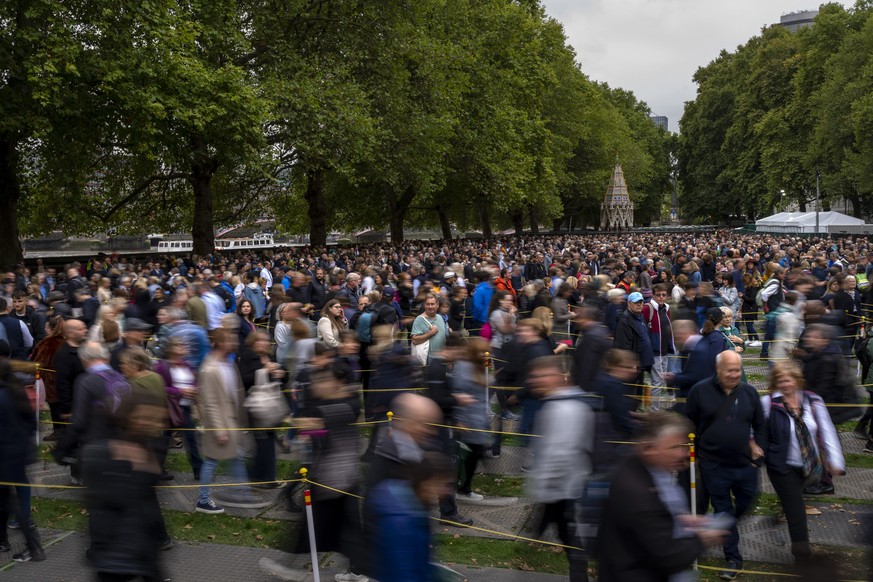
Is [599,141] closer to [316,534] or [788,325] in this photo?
[788,325]

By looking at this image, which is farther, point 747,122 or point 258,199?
point 747,122

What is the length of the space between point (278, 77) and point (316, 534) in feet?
82.2

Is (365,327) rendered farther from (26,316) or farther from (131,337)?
(26,316)

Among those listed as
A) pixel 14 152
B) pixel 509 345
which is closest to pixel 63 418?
pixel 509 345

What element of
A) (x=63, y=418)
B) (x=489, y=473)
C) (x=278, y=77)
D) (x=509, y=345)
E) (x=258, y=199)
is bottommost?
(x=489, y=473)

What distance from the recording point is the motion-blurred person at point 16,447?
20.0 ft

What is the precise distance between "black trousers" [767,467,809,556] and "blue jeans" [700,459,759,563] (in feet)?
0.57

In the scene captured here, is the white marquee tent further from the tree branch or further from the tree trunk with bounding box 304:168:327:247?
the tree branch

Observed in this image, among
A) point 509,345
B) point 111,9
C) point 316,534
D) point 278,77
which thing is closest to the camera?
point 316,534

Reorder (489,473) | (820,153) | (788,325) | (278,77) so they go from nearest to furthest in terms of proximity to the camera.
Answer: (489,473) < (788,325) < (278,77) < (820,153)

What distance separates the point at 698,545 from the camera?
390 cm

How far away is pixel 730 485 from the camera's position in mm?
6051

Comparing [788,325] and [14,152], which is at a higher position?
[14,152]

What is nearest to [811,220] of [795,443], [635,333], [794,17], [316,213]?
[316,213]
